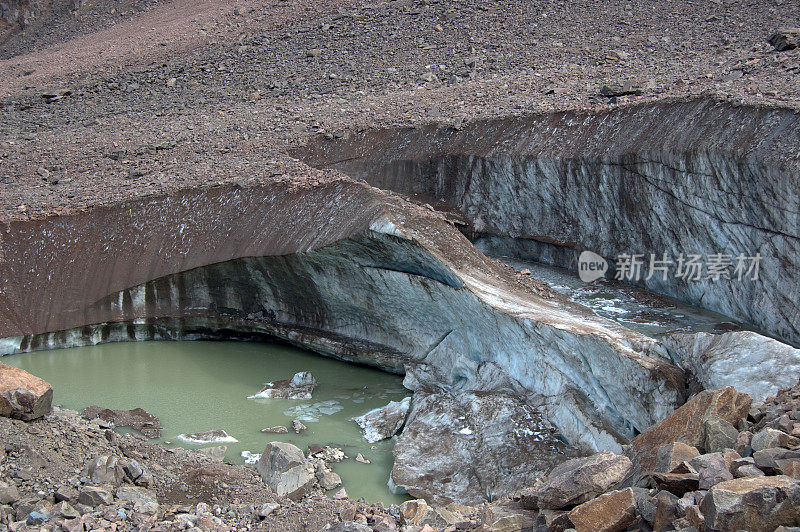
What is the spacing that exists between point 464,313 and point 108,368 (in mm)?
5183

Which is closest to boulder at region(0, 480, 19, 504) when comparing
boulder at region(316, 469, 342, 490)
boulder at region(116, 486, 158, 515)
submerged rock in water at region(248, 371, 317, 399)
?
boulder at region(116, 486, 158, 515)

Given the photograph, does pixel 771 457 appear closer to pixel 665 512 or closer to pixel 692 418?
pixel 665 512

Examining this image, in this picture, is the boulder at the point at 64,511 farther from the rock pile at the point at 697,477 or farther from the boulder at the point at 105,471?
the rock pile at the point at 697,477

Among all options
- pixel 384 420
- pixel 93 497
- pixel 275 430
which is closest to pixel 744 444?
pixel 384 420

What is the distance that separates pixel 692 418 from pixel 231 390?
238 inches

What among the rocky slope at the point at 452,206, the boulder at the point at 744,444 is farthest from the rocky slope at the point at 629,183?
the boulder at the point at 744,444

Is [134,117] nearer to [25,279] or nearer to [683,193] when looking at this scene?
[25,279]

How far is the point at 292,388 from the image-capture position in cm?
1005

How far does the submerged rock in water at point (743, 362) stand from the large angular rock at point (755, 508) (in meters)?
2.65

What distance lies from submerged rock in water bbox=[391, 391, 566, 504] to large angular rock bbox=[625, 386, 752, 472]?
1.84 meters

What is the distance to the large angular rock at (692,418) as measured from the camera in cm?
598

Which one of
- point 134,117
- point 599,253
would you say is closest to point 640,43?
point 599,253

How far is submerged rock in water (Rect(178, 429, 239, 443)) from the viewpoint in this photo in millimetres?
8758

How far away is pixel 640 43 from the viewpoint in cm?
1741
